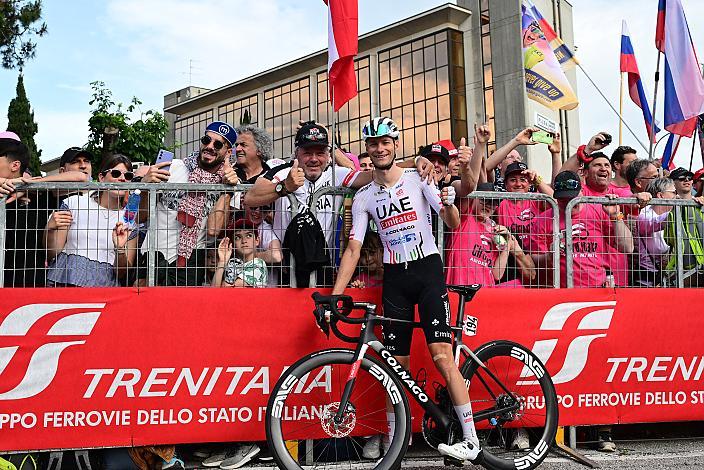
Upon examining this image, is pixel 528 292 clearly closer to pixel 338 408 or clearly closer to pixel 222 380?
pixel 338 408

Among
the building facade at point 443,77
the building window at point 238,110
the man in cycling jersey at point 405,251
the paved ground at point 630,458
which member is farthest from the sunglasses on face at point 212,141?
the building window at point 238,110

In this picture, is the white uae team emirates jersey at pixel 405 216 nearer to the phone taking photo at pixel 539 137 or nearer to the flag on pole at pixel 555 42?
the phone taking photo at pixel 539 137

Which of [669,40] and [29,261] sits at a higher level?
[669,40]

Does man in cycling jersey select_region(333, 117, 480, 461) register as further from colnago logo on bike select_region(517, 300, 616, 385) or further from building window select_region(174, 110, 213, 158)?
building window select_region(174, 110, 213, 158)

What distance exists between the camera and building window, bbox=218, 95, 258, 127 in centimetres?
6122

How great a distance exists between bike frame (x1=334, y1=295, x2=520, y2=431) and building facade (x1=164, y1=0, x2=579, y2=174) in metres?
35.1

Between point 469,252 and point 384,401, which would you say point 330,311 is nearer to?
point 384,401

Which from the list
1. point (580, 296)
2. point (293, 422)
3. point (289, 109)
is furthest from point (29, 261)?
point (289, 109)

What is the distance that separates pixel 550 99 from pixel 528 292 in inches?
141

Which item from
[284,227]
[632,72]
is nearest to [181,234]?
[284,227]

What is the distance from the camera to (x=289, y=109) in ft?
188

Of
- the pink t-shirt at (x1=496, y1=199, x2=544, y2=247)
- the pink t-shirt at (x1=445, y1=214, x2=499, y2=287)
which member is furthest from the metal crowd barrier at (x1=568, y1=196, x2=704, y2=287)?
the pink t-shirt at (x1=445, y1=214, x2=499, y2=287)

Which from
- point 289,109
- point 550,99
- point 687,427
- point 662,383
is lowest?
point 687,427

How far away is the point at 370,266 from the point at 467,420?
1483 mm
